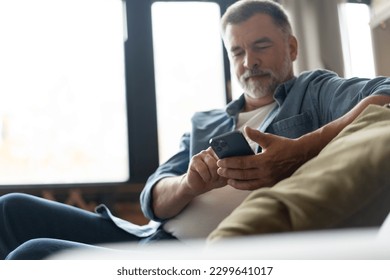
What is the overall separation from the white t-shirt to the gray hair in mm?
154

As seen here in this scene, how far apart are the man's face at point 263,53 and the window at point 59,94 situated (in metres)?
0.23

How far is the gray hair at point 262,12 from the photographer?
0.86 metres

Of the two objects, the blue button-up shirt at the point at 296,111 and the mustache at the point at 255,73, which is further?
the mustache at the point at 255,73

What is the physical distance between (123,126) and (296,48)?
34 centimetres

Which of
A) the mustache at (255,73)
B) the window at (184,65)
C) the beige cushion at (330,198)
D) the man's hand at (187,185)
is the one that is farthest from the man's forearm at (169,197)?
the beige cushion at (330,198)

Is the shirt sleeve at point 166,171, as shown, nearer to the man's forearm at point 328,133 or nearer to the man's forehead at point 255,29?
the man's forehead at point 255,29

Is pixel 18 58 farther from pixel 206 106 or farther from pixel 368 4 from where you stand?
pixel 368 4

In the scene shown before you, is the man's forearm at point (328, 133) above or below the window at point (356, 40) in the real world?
below

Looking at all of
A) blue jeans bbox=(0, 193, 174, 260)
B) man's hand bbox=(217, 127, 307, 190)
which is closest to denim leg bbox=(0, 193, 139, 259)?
blue jeans bbox=(0, 193, 174, 260)

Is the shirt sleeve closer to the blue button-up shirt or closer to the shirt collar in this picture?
the blue button-up shirt

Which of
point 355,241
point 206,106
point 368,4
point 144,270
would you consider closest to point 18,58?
point 206,106

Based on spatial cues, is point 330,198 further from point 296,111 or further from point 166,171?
point 166,171

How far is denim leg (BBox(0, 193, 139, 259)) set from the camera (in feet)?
2.58

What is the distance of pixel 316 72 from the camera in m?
0.79
